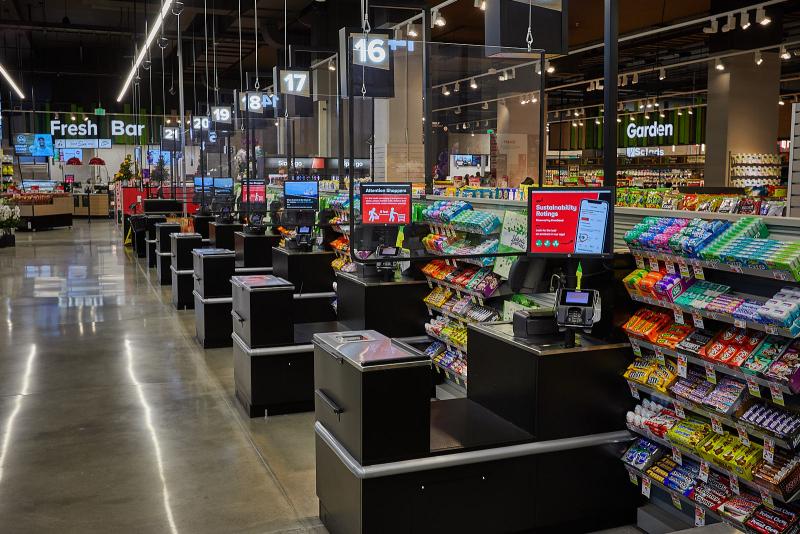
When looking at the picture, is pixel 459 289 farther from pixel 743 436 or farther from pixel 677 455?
pixel 743 436

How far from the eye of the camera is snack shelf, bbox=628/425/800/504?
299 centimetres

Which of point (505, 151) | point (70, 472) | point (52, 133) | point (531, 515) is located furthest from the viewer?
point (52, 133)

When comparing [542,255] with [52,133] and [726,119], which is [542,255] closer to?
[726,119]

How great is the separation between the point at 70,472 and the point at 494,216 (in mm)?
3087

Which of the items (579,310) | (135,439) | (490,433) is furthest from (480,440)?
(135,439)

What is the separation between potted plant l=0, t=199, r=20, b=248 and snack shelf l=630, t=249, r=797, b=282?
17197mm

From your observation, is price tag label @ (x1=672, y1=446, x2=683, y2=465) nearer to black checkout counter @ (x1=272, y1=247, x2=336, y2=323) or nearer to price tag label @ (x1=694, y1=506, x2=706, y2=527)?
price tag label @ (x1=694, y1=506, x2=706, y2=527)

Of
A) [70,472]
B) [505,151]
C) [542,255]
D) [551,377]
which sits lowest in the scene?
[70,472]

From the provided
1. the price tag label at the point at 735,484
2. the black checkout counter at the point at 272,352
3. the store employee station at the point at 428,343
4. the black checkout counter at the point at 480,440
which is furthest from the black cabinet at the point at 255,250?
the price tag label at the point at 735,484

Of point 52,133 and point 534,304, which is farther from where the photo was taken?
point 52,133

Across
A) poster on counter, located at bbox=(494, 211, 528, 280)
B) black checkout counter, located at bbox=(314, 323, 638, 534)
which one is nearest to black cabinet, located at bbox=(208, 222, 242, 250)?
poster on counter, located at bbox=(494, 211, 528, 280)

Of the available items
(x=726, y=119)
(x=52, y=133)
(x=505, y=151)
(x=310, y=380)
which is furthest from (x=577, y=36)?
(x=52, y=133)

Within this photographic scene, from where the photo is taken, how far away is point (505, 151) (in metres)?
10.8

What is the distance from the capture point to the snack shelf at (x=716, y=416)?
9.75 feet
